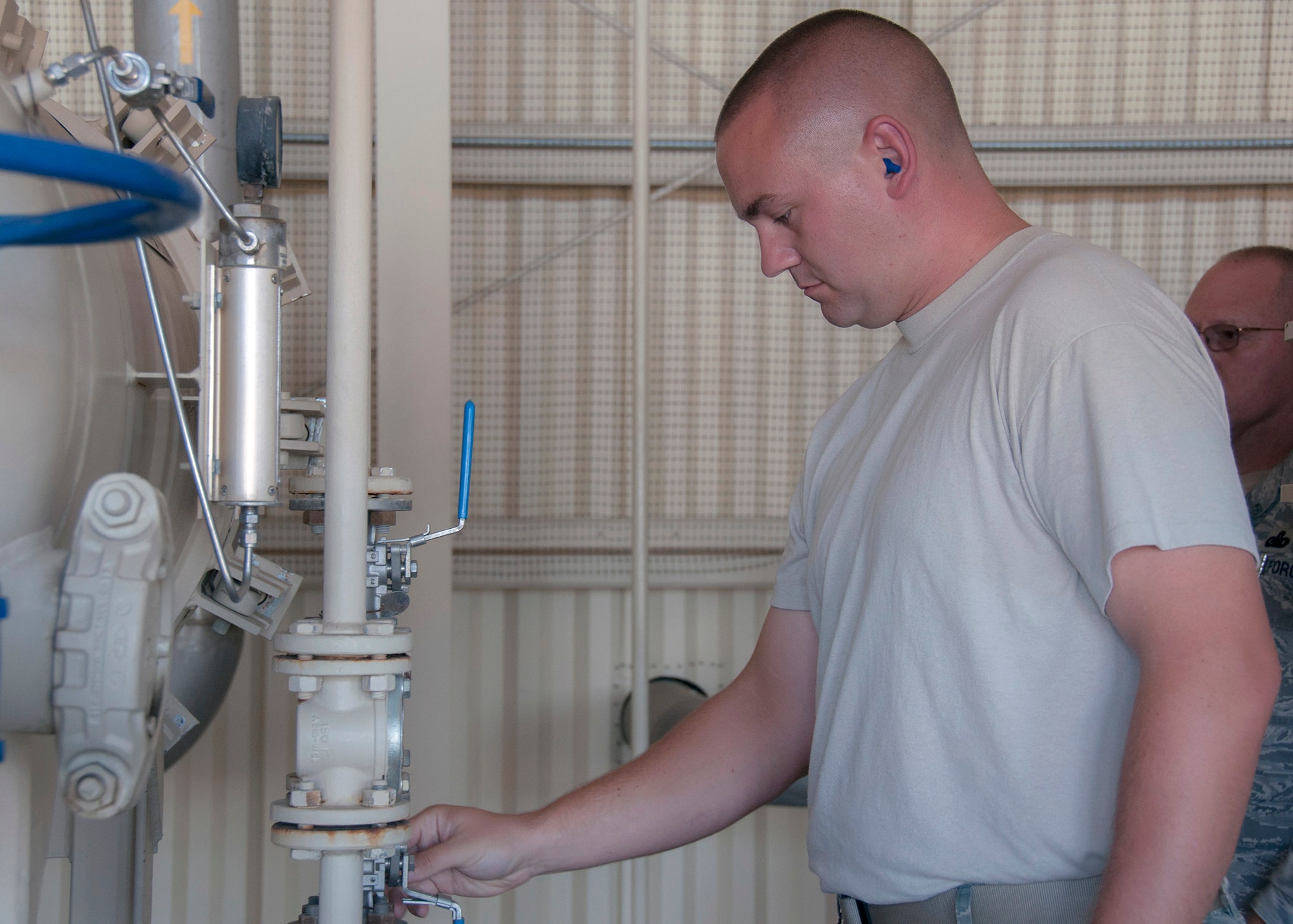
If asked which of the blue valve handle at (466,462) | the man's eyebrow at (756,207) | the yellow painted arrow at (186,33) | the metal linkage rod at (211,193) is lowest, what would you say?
the blue valve handle at (466,462)

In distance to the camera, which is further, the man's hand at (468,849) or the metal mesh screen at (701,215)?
the metal mesh screen at (701,215)

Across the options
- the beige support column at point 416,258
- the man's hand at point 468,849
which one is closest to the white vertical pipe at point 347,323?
the man's hand at point 468,849

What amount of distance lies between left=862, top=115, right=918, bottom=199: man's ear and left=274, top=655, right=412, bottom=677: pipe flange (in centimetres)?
73

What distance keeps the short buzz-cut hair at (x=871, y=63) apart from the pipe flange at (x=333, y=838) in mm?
868

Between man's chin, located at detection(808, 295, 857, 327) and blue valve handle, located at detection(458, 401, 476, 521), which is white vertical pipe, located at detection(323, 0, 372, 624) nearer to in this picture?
blue valve handle, located at detection(458, 401, 476, 521)

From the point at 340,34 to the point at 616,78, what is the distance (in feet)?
6.35

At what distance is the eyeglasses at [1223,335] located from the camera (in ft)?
6.79

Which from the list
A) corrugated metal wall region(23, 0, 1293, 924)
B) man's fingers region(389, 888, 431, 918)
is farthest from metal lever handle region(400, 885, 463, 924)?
corrugated metal wall region(23, 0, 1293, 924)

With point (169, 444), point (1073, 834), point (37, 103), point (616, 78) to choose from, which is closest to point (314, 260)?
point (616, 78)

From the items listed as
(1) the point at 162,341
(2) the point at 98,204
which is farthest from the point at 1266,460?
(2) the point at 98,204

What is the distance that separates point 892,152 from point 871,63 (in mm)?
112

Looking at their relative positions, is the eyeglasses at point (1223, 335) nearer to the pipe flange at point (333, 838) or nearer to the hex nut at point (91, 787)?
the pipe flange at point (333, 838)

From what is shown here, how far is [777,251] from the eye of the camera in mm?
1271

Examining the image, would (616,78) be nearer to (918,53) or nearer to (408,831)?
(918,53)
